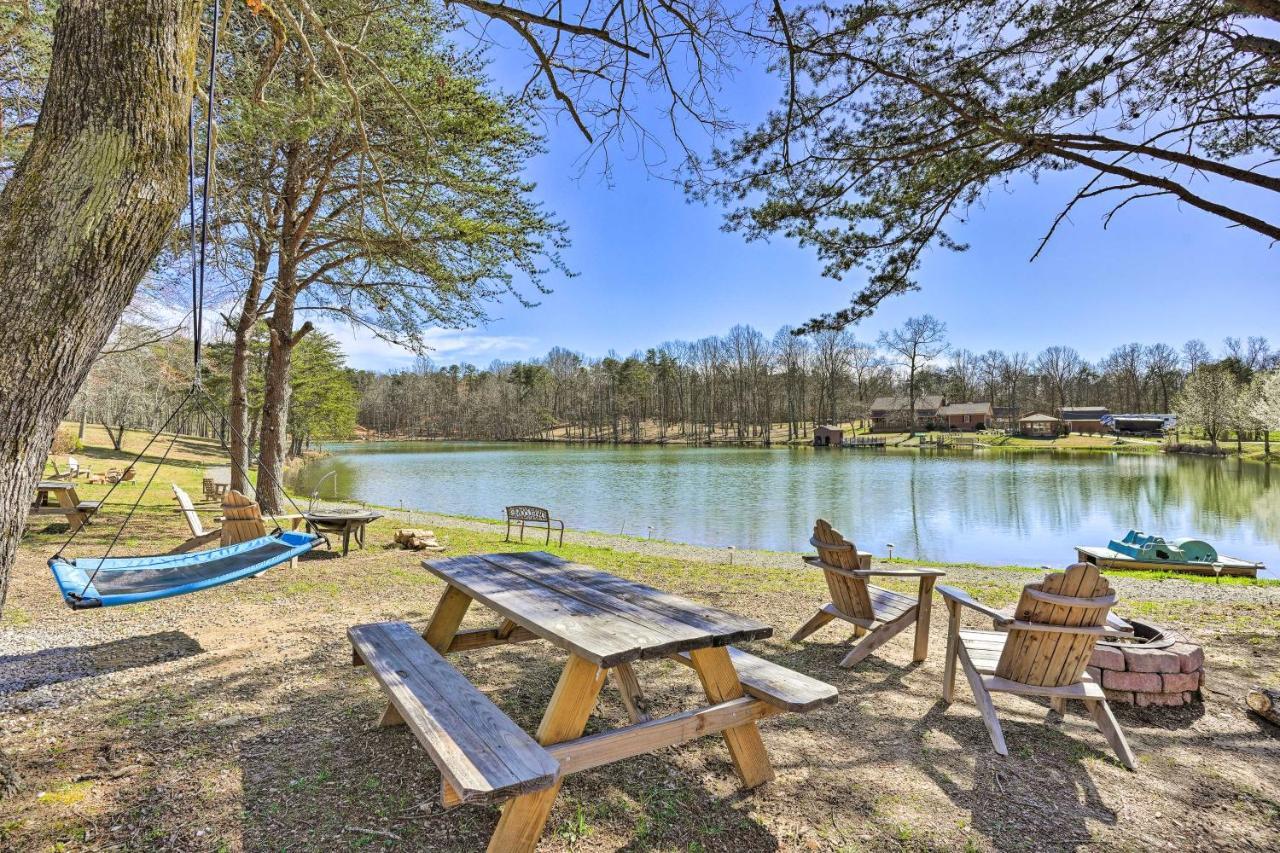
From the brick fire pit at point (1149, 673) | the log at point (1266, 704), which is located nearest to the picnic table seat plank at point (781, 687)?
the brick fire pit at point (1149, 673)

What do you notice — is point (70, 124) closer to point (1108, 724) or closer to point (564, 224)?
point (1108, 724)

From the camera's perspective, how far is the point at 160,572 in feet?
14.7

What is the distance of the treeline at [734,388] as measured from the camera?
6209cm

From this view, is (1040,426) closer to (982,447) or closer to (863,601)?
(982,447)

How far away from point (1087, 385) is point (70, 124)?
8542 centimetres

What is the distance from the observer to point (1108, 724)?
2.89 m

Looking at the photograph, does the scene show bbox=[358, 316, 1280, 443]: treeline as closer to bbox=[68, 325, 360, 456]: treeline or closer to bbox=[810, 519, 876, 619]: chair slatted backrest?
bbox=[68, 325, 360, 456]: treeline

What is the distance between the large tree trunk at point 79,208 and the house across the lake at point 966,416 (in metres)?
70.7

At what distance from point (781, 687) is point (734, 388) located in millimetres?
64384

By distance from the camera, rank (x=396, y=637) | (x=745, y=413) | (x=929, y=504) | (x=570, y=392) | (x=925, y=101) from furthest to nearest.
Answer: (x=570, y=392) < (x=745, y=413) < (x=929, y=504) < (x=925, y=101) < (x=396, y=637)

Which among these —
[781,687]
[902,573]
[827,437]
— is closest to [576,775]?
[781,687]

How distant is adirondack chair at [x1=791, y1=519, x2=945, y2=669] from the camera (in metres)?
4.01

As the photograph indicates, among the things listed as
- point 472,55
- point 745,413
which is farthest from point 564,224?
point 745,413

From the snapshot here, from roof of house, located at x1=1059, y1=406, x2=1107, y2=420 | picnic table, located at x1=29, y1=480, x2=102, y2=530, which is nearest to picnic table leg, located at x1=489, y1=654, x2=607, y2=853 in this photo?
picnic table, located at x1=29, y1=480, x2=102, y2=530
